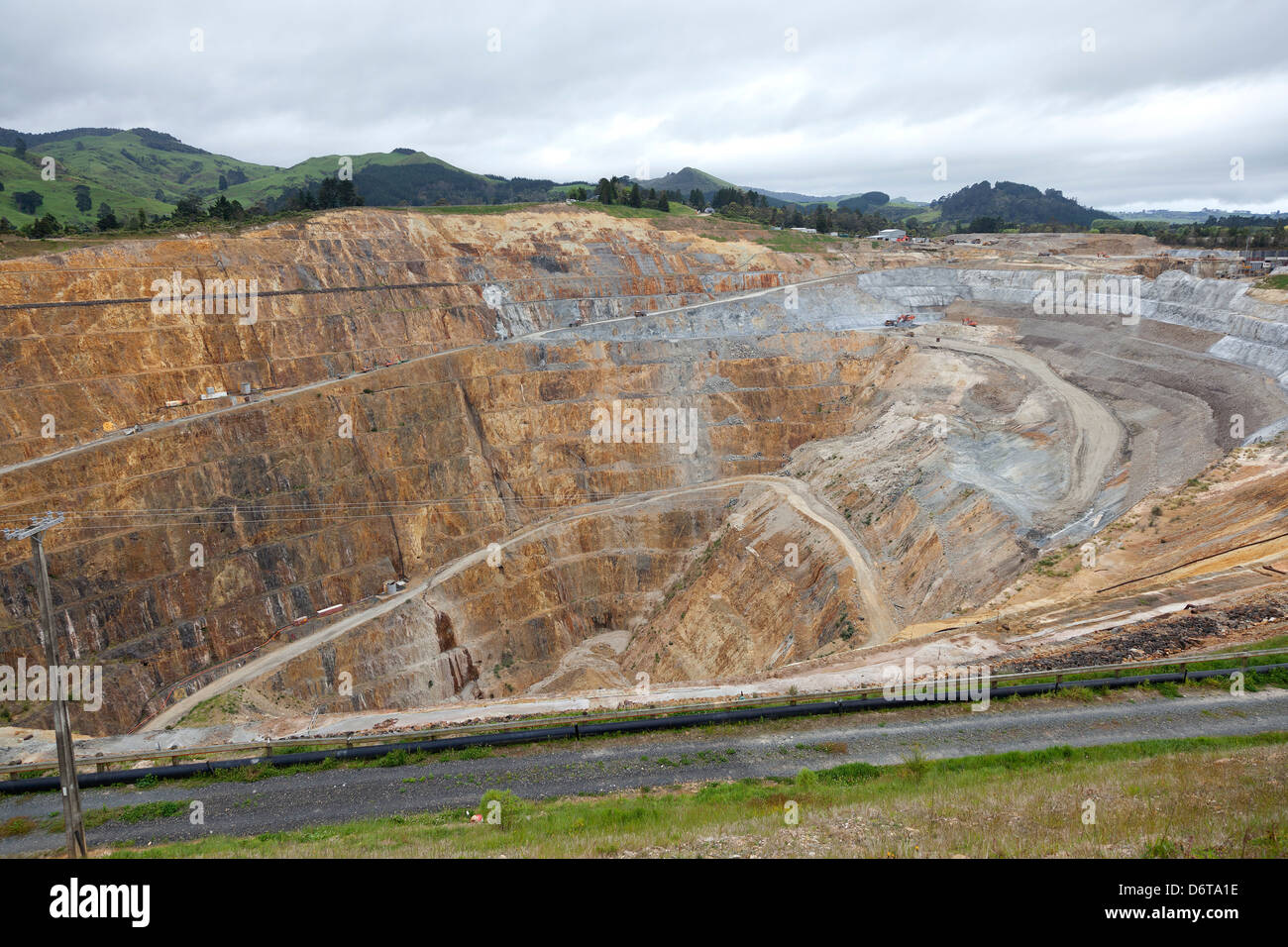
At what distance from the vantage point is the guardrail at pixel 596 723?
2081cm

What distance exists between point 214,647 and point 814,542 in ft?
119

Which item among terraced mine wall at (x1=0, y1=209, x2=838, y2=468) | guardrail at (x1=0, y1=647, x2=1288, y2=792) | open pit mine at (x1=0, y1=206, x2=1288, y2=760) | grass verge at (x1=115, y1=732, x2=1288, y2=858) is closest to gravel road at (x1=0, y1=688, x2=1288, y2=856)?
guardrail at (x1=0, y1=647, x2=1288, y2=792)

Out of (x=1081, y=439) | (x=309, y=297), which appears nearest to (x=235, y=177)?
(x=309, y=297)

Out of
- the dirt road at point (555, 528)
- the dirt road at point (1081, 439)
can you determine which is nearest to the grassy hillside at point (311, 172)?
the dirt road at point (555, 528)

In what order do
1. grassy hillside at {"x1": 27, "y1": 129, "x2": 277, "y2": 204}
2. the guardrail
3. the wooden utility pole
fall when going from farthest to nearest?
grassy hillside at {"x1": 27, "y1": 129, "x2": 277, "y2": 204}, the guardrail, the wooden utility pole

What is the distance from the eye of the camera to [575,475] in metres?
57.8

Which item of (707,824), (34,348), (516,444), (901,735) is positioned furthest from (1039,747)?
(34,348)

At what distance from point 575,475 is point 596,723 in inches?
1467

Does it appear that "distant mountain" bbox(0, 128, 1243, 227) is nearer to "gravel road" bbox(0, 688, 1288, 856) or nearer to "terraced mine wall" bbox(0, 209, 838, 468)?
"terraced mine wall" bbox(0, 209, 838, 468)

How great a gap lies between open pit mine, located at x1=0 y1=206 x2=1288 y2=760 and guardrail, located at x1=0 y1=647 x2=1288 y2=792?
6.52 feet

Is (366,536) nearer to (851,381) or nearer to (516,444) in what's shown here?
(516,444)

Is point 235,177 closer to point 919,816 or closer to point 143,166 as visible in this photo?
point 143,166

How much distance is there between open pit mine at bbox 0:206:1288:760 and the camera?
32.2m

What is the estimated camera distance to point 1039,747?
18.9m
